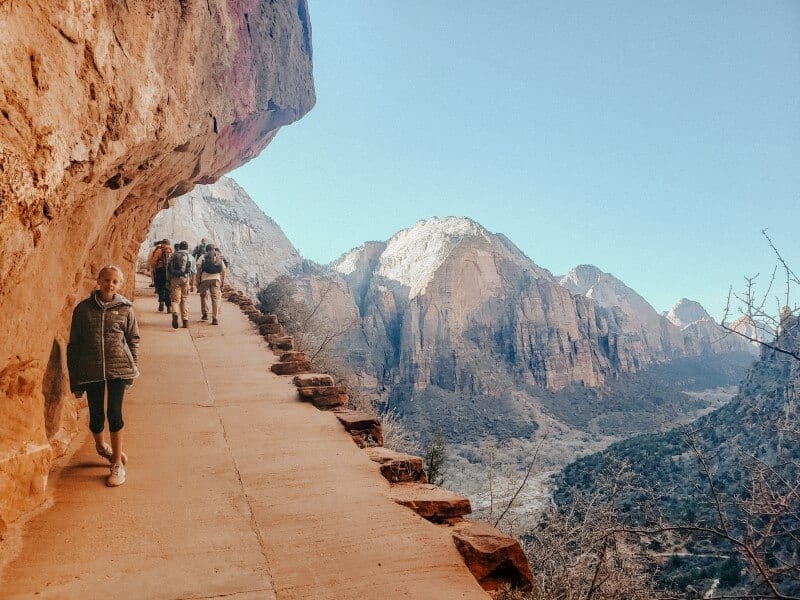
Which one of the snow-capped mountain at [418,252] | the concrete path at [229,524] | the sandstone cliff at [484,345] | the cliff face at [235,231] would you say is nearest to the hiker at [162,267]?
the concrete path at [229,524]

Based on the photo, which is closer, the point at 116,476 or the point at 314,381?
the point at 116,476

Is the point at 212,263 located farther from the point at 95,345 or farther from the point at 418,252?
the point at 418,252

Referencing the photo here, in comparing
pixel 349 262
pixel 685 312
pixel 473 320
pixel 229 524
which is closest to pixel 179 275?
pixel 229 524

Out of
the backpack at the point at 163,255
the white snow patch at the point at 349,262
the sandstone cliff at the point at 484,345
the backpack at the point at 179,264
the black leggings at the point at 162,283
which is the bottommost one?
the sandstone cliff at the point at 484,345

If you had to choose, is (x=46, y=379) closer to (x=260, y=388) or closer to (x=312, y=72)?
(x=260, y=388)

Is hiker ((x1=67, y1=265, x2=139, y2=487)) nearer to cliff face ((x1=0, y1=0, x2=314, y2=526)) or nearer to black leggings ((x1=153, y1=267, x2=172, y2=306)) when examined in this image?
cliff face ((x1=0, y1=0, x2=314, y2=526))

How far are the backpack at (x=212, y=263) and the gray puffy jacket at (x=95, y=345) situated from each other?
5825mm

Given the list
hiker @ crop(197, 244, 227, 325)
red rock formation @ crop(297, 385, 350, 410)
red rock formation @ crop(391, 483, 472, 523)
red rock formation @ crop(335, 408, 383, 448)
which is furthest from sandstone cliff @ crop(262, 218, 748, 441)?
red rock formation @ crop(391, 483, 472, 523)

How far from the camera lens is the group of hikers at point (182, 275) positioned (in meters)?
8.45

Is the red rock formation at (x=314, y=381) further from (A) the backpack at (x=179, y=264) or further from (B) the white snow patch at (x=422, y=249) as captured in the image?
(B) the white snow patch at (x=422, y=249)

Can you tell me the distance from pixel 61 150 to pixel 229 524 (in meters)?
2.46

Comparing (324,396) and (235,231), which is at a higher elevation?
(235,231)

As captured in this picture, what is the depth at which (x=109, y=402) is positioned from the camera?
3.47 m

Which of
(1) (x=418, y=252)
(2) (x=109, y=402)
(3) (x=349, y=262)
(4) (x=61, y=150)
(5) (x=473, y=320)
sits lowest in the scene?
(5) (x=473, y=320)
